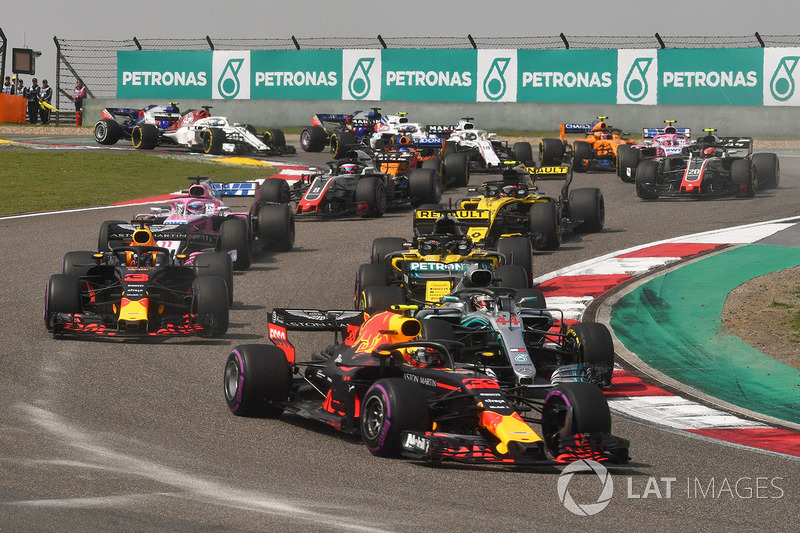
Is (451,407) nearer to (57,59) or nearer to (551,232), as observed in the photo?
(551,232)

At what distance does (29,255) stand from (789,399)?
528 inches

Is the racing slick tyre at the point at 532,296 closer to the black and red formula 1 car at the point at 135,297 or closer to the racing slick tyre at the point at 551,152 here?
the black and red formula 1 car at the point at 135,297

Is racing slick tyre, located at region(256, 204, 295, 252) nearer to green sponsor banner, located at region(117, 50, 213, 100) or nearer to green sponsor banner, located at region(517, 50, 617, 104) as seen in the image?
green sponsor banner, located at region(517, 50, 617, 104)

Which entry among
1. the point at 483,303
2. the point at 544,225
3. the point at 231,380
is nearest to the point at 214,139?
the point at 544,225

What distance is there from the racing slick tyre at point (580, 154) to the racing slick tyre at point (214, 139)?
36.1ft

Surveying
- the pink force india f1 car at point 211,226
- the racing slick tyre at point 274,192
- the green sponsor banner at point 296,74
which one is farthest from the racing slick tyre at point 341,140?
the pink force india f1 car at point 211,226

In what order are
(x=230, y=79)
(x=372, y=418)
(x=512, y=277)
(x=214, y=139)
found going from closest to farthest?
(x=372, y=418) < (x=512, y=277) < (x=214, y=139) < (x=230, y=79)

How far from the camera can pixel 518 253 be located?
60.5 ft

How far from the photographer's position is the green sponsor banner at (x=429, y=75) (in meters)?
43.4

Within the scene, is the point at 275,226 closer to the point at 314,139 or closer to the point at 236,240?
the point at 236,240

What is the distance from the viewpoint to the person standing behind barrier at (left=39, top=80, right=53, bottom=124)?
49219 millimetres

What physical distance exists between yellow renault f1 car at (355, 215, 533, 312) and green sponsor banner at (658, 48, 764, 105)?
24.8 metres

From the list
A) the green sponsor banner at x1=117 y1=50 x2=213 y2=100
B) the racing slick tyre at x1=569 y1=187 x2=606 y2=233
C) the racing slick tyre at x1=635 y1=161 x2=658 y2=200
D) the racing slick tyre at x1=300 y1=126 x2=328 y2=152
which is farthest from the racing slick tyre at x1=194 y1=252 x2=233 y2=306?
the green sponsor banner at x1=117 y1=50 x2=213 y2=100

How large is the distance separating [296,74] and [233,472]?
122ft
